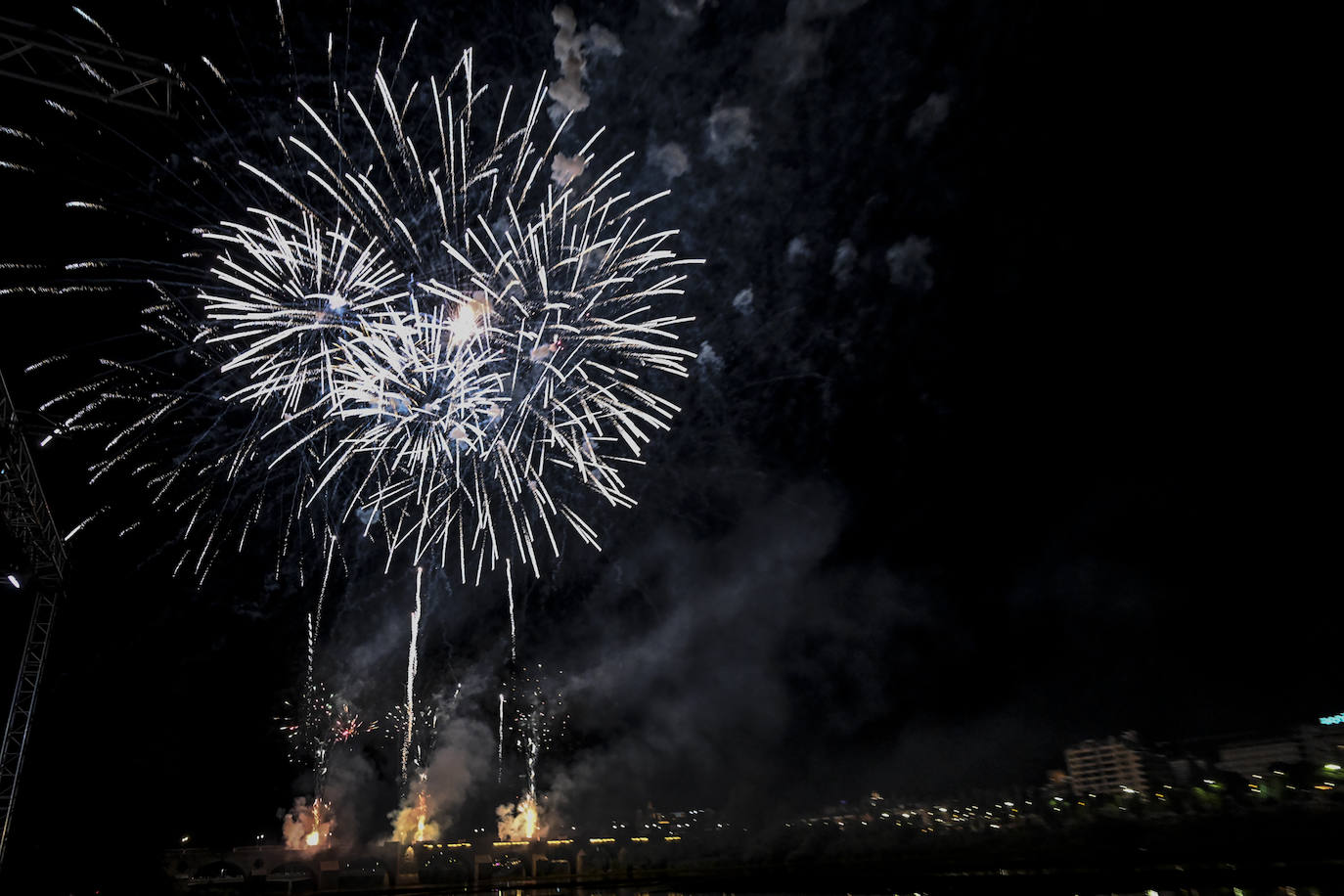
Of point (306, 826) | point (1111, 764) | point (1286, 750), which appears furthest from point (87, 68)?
point (1111, 764)

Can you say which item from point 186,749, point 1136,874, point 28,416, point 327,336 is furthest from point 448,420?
point 186,749

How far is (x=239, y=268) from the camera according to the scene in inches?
622

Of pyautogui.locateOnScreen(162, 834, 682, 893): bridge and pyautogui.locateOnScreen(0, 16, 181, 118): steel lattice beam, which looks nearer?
pyautogui.locateOnScreen(0, 16, 181, 118): steel lattice beam

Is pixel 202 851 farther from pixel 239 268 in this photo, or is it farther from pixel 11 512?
pixel 239 268

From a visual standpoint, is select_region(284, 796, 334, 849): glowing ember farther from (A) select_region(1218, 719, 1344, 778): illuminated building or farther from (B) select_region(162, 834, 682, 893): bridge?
(A) select_region(1218, 719, 1344, 778): illuminated building

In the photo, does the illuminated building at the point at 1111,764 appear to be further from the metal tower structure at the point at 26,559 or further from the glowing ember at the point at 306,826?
the metal tower structure at the point at 26,559

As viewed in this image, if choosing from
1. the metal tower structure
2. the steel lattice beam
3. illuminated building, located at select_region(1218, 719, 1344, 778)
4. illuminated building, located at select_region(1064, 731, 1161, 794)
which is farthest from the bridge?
illuminated building, located at select_region(1064, 731, 1161, 794)

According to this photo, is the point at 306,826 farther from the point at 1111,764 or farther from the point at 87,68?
the point at 1111,764

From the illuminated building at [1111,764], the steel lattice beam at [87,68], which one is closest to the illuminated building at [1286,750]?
the illuminated building at [1111,764]

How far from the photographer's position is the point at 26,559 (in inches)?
668

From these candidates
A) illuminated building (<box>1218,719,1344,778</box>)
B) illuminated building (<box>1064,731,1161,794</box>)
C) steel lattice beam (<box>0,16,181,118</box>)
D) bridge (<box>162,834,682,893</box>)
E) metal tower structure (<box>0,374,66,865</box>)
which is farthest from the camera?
illuminated building (<box>1064,731,1161,794</box>)

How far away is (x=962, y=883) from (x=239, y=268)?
32.8m

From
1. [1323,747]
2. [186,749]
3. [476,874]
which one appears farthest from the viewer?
[1323,747]

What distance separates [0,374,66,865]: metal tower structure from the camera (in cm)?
1456
